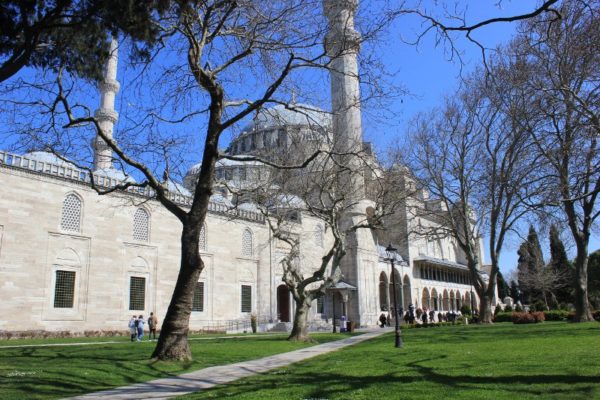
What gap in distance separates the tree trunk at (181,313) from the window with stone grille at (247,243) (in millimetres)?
24907

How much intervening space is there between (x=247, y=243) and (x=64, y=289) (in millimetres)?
14314

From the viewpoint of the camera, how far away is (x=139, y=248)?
29.7 metres

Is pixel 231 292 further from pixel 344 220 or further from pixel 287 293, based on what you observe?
pixel 344 220

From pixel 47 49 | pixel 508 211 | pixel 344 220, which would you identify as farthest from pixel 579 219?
pixel 47 49

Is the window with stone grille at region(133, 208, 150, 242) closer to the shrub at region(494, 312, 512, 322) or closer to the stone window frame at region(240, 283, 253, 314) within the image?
the stone window frame at region(240, 283, 253, 314)

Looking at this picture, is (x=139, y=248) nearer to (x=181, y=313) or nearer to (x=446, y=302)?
(x=181, y=313)

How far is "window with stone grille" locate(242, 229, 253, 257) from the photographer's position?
121ft

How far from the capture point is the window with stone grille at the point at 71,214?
2608cm

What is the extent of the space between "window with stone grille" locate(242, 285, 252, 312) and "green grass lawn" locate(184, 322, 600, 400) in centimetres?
2418

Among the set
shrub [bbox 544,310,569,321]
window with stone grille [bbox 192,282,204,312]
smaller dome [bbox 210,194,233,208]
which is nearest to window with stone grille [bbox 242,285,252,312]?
window with stone grille [bbox 192,282,204,312]

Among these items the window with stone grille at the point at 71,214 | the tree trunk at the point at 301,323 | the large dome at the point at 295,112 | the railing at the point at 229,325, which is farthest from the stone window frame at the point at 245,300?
the large dome at the point at 295,112

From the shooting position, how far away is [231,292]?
1383 inches

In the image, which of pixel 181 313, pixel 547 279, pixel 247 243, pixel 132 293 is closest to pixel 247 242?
pixel 247 243

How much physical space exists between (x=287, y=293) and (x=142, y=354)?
26656 millimetres
